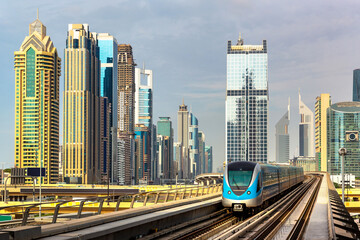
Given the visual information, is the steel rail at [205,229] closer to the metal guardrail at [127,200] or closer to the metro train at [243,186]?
the metro train at [243,186]

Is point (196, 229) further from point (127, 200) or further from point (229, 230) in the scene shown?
point (127, 200)

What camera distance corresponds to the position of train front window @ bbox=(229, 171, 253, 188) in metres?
34.0

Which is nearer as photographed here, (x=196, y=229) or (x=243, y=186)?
(x=196, y=229)

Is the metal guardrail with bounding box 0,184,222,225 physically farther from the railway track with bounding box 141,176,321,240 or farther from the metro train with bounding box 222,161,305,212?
the metro train with bounding box 222,161,305,212

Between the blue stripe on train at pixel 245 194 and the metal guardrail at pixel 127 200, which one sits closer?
the metal guardrail at pixel 127 200

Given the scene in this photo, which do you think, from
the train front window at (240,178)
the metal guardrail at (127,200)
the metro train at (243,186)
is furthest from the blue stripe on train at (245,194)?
the metal guardrail at (127,200)

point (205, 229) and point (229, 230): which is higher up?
point (229, 230)

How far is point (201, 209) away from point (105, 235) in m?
15.0

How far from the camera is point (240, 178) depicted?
34250 millimetres

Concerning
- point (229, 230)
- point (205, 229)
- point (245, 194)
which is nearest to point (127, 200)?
point (205, 229)

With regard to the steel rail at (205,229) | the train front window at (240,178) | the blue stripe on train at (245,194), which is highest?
the train front window at (240,178)

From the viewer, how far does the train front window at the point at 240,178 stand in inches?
1337

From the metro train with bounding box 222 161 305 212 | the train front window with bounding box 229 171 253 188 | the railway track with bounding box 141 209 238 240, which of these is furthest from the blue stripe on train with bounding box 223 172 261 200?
the railway track with bounding box 141 209 238 240

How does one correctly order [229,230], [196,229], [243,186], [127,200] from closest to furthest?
[229,230] < [196,229] < [127,200] < [243,186]
